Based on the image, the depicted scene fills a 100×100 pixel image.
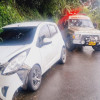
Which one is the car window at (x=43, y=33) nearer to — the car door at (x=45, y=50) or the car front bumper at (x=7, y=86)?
the car door at (x=45, y=50)

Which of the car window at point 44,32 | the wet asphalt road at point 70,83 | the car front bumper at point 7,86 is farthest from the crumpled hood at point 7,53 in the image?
the wet asphalt road at point 70,83

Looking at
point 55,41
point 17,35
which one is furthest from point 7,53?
point 55,41

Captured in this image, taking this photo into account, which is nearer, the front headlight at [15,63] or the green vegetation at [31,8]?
the front headlight at [15,63]

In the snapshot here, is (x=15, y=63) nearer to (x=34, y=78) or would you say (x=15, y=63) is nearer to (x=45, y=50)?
(x=34, y=78)

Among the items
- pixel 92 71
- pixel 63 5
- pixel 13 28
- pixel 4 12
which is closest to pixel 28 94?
pixel 13 28

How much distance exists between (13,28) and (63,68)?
7.80 feet

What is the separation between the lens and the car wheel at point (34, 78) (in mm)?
3877

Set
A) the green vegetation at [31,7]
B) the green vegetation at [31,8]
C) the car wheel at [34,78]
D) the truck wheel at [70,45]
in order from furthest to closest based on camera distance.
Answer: the truck wheel at [70,45] → the green vegetation at [31,7] → the green vegetation at [31,8] → the car wheel at [34,78]

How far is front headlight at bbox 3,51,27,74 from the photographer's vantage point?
3.28 meters

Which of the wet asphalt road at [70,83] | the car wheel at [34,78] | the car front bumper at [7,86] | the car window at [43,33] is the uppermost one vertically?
the car window at [43,33]

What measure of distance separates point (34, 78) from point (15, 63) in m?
0.85

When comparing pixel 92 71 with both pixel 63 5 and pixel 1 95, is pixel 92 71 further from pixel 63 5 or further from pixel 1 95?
pixel 63 5

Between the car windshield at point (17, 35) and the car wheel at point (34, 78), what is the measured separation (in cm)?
79

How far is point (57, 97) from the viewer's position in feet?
12.7
